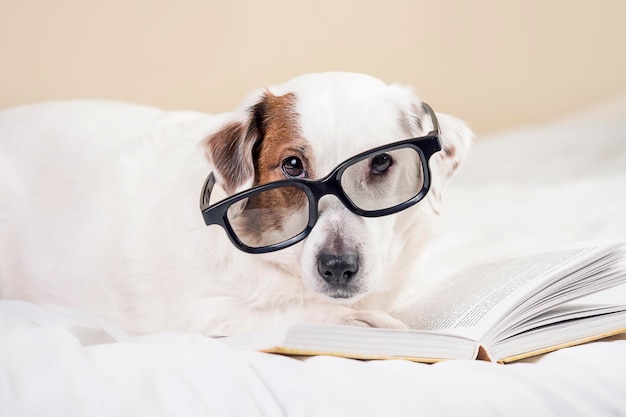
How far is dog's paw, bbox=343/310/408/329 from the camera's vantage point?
4.34 ft

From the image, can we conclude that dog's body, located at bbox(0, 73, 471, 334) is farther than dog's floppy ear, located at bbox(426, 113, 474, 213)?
No

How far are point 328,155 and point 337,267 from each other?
7.5 inches

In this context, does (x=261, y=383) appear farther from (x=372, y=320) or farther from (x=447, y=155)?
(x=447, y=155)

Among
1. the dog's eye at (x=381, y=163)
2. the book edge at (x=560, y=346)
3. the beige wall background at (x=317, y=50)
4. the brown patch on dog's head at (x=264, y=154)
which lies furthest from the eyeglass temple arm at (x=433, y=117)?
the beige wall background at (x=317, y=50)

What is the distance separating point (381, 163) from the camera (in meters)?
1.31

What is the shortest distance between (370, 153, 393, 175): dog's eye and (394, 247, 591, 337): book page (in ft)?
0.86

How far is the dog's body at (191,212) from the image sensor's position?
134 cm

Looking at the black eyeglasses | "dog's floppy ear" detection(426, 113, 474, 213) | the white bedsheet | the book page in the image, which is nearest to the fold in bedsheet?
the white bedsheet

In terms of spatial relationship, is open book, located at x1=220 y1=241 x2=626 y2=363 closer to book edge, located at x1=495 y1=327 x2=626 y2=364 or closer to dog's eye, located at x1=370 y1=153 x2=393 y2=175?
book edge, located at x1=495 y1=327 x2=626 y2=364

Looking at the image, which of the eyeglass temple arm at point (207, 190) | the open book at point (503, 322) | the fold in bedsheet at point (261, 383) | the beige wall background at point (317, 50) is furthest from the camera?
the beige wall background at point (317, 50)

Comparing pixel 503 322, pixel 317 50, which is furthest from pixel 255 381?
pixel 317 50

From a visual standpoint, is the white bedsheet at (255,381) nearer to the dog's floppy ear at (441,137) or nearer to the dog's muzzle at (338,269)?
the dog's muzzle at (338,269)

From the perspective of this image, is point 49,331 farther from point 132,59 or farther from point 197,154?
point 132,59

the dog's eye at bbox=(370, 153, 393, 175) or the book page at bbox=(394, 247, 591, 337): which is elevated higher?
the dog's eye at bbox=(370, 153, 393, 175)
